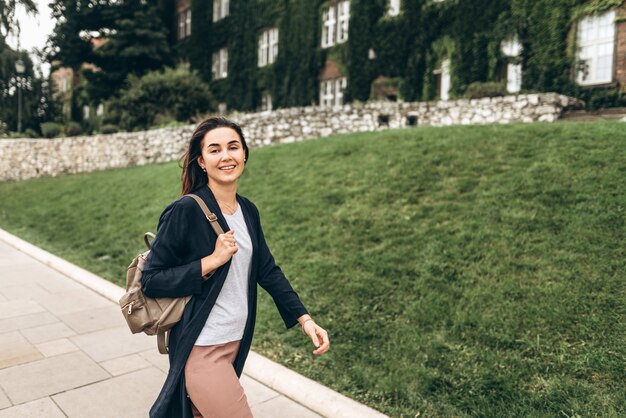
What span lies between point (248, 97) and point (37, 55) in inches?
528

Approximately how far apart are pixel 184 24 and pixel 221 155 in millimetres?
33274

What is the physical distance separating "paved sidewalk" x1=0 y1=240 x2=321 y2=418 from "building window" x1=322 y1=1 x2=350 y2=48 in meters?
18.6

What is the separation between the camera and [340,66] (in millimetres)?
22109

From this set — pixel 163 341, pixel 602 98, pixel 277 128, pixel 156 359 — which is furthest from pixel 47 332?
pixel 602 98

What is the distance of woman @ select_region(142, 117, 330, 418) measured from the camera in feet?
6.63

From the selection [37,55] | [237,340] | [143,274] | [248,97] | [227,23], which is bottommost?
[237,340]

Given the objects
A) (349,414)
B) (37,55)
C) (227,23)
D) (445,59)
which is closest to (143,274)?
(349,414)

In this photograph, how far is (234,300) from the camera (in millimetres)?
2178

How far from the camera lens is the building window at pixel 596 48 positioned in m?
14.8

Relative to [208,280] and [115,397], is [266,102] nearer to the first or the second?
[115,397]

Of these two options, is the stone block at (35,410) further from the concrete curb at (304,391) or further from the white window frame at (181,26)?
the white window frame at (181,26)

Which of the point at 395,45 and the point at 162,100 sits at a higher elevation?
the point at 395,45

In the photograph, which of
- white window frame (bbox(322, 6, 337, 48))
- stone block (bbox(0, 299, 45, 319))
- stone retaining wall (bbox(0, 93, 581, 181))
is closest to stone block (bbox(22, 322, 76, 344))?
stone block (bbox(0, 299, 45, 319))

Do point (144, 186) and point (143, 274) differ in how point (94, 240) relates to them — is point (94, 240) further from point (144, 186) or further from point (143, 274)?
point (143, 274)
